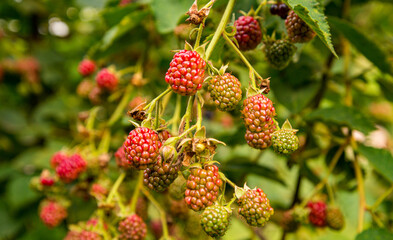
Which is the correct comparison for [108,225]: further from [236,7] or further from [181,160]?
[236,7]

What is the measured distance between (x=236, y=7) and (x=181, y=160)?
0.61 meters

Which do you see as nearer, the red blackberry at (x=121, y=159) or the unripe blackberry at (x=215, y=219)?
the unripe blackberry at (x=215, y=219)

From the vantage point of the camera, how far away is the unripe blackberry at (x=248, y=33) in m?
0.96

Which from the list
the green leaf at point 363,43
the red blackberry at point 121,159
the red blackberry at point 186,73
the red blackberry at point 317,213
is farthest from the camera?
the red blackberry at point 317,213

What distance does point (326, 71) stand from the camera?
5.19ft

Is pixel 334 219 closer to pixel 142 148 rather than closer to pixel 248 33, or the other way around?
pixel 248 33

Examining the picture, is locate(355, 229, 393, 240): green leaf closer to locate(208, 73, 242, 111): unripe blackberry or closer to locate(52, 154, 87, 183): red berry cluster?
locate(208, 73, 242, 111): unripe blackberry

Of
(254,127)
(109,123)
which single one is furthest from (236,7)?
(109,123)

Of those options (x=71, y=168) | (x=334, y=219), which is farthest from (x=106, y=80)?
(x=334, y=219)

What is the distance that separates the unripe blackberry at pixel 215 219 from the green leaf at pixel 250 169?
0.74m

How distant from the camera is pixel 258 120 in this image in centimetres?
79

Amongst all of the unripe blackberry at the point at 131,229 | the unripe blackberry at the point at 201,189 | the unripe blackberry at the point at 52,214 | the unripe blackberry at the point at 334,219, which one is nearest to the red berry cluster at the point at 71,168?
the unripe blackberry at the point at 52,214

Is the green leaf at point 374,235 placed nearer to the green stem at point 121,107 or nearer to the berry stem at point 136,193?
the berry stem at point 136,193

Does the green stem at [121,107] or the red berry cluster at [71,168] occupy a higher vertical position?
the green stem at [121,107]
